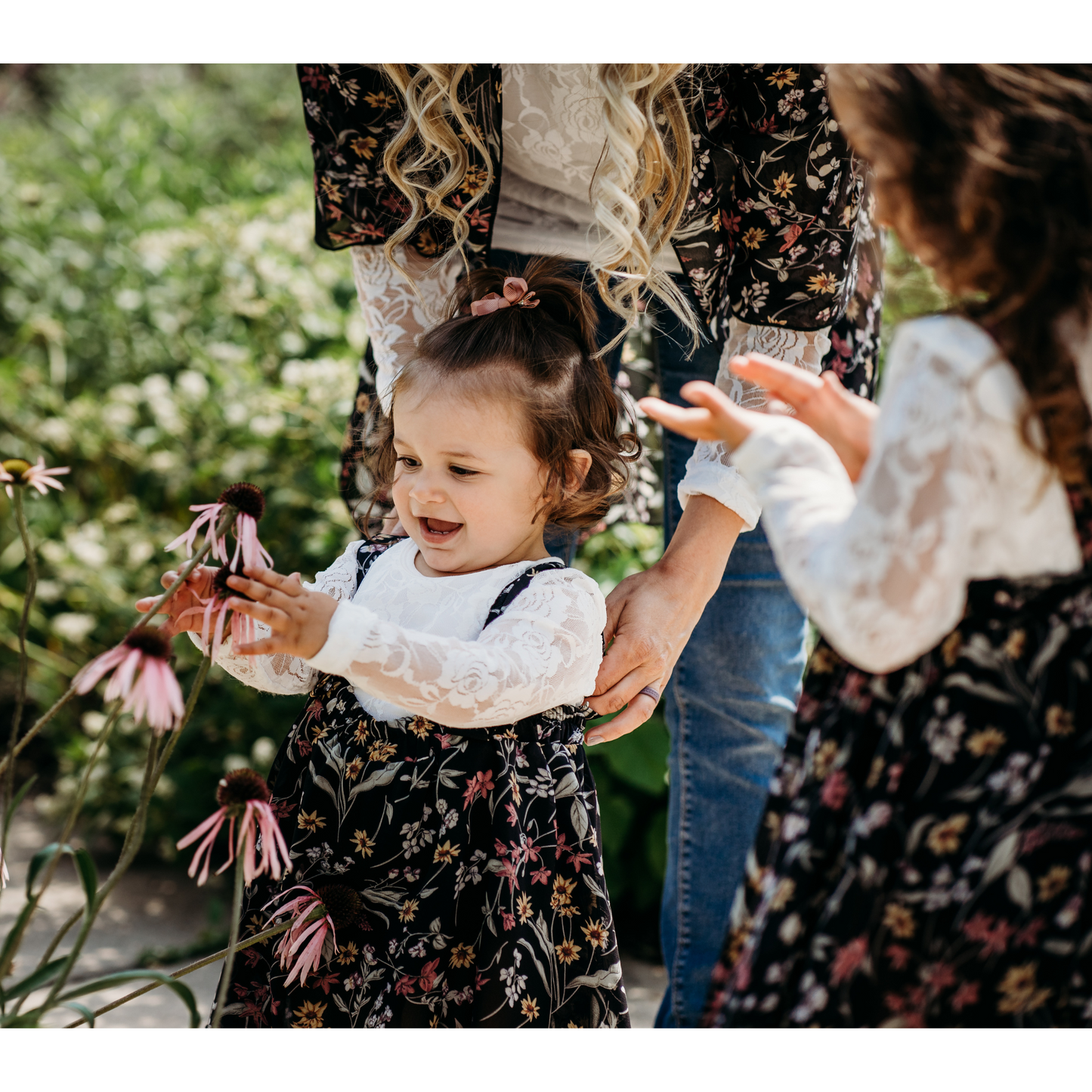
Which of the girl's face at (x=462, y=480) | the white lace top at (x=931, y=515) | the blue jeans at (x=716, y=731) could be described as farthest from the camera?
the blue jeans at (x=716, y=731)

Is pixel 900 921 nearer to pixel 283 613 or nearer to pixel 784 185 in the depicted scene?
pixel 283 613

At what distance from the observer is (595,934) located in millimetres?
1448

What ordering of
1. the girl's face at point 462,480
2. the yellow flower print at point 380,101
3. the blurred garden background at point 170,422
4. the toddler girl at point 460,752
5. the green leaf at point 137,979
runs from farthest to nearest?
the blurred garden background at point 170,422 < the yellow flower print at point 380,101 < the girl's face at point 462,480 < the toddler girl at point 460,752 < the green leaf at point 137,979

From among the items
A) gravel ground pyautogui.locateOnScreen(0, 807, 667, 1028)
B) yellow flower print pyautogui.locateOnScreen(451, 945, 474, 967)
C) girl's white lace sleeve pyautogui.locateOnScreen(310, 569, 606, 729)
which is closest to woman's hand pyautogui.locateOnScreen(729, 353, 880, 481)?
girl's white lace sleeve pyautogui.locateOnScreen(310, 569, 606, 729)

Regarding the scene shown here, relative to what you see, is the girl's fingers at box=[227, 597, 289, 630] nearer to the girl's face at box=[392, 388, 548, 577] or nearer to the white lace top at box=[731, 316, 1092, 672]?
the girl's face at box=[392, 388, 548, 577]

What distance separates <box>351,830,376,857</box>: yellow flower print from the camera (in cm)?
139

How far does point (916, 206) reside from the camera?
1061 mm

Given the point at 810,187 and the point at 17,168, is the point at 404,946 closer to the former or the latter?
the point at 810,187

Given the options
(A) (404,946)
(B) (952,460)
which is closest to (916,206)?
(B) (952,460)

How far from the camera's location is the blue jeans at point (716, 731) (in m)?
1.94

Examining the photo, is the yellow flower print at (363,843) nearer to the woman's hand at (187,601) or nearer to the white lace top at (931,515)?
the woman's hand at (187,601)

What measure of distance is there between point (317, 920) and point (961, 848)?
29.6 inches

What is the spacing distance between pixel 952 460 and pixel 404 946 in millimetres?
861

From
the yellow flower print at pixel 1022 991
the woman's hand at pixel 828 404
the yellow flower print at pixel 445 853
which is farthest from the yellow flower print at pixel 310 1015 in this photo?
the woman's hand at pixel 828 404
